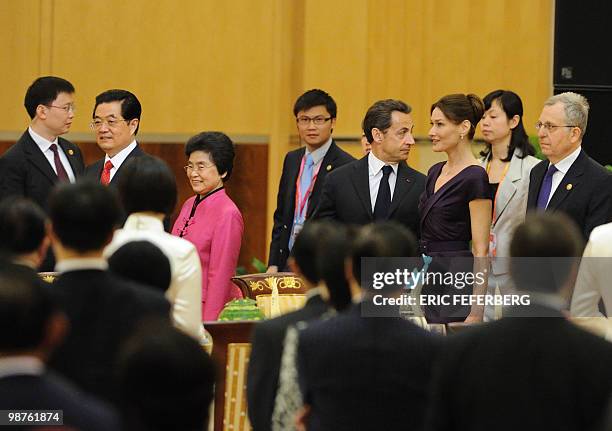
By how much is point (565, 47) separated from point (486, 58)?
610 mm

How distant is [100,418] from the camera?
2.30 m

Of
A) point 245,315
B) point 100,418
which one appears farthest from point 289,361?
point 245,315

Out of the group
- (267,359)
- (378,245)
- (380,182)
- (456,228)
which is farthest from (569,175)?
(378,245)

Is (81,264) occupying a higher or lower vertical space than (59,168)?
lower

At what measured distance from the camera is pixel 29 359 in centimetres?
229

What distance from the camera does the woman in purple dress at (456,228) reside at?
5.74 m

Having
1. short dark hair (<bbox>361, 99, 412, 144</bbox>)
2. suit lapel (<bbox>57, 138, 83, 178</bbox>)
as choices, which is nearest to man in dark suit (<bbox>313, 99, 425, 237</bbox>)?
short dark hair (<bbox>361, 99, 412, 144</bbox>)

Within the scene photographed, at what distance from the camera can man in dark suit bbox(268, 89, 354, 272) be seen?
727cm

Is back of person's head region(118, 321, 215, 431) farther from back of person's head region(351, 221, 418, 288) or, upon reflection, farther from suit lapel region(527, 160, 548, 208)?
suit lapel region(527, 160, 548, 208)

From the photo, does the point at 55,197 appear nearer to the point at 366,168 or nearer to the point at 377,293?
the point at 377,293

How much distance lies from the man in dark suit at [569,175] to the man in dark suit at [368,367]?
9.12 ft

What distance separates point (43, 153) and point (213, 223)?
1335 millimetres

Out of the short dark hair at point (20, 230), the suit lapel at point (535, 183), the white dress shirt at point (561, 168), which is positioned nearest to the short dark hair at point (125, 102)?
the suit lapel at point (535, 183)

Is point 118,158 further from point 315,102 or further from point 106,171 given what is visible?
point 315,102
